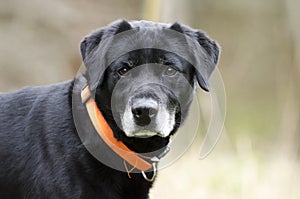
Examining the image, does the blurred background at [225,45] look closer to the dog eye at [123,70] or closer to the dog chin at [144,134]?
the dog chin at [144,134]

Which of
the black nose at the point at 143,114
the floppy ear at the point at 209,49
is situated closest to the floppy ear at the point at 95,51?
the black nose at the point at 143,114

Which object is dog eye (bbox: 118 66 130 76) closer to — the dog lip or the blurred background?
the dog lip

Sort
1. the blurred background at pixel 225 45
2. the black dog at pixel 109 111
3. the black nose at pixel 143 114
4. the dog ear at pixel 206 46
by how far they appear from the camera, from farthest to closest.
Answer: the blurred background at pixel 225 45 → the dog ear at pixel 206 46 → the black dog at pixel 109 111 → the black nose at pixel 143 114

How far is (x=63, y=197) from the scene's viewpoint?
3705mm

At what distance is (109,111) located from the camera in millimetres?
3854

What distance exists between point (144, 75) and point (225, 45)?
203 inches

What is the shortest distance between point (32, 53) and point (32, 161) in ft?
18.1

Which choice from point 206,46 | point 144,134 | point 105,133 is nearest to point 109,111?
point 105,133

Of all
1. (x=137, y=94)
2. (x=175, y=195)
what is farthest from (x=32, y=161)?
(x=175, y=195)

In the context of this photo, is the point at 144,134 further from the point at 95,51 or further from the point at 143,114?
the point at 95,51

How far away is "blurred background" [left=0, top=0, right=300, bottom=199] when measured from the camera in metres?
7.77

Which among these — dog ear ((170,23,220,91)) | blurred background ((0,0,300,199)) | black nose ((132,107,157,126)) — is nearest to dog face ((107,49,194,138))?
black nose ((132,107,157,126))

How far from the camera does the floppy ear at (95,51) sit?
12.2ft

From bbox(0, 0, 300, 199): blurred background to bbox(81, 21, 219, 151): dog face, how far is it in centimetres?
279
